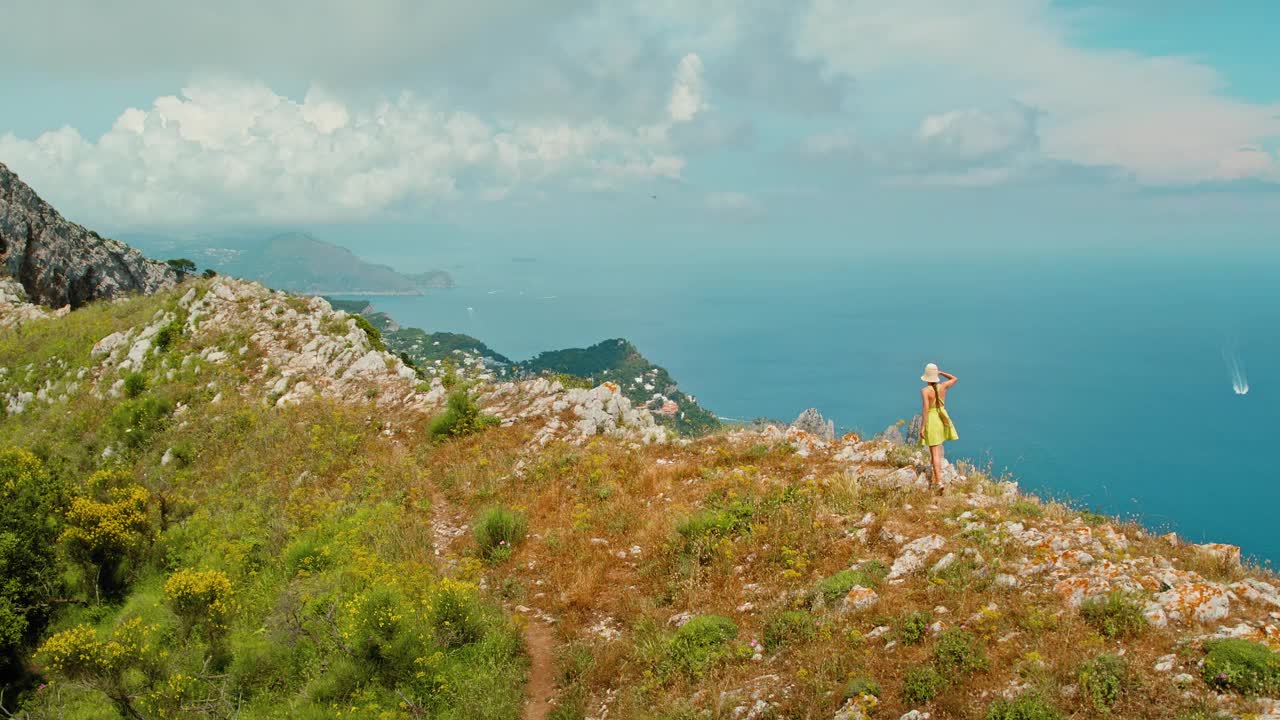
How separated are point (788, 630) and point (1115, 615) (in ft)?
11.0

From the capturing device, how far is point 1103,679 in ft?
18.6

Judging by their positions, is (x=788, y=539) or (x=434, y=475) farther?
(x=434, y=475)

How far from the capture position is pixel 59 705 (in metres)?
9.17

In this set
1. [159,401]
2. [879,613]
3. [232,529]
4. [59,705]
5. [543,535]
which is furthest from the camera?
[159,401]

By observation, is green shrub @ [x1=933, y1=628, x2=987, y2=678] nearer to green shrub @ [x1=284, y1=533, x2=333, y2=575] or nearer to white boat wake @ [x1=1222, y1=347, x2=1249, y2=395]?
green shrub @ [x1=284, y1=533, x2=333, y2=575]

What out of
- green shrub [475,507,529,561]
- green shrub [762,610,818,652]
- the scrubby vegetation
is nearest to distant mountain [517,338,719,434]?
the scrubby vegetation

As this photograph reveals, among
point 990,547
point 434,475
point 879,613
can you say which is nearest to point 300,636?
point 434,475

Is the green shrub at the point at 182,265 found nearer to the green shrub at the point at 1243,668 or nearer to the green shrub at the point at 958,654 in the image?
the green shrub at the point at 958,654

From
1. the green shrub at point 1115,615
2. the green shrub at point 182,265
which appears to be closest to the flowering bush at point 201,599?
the green shrub at point 1115,615

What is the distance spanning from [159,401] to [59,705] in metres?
12.3

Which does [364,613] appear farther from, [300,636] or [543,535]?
[543,535]

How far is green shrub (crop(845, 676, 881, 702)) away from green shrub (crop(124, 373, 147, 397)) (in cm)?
2311

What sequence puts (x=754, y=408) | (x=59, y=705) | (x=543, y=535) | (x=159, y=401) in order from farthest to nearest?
(x=754, y=408), (x=159, y=401), (x=543, y=535), (x=59, y=705)

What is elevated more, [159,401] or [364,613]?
[159,401]
